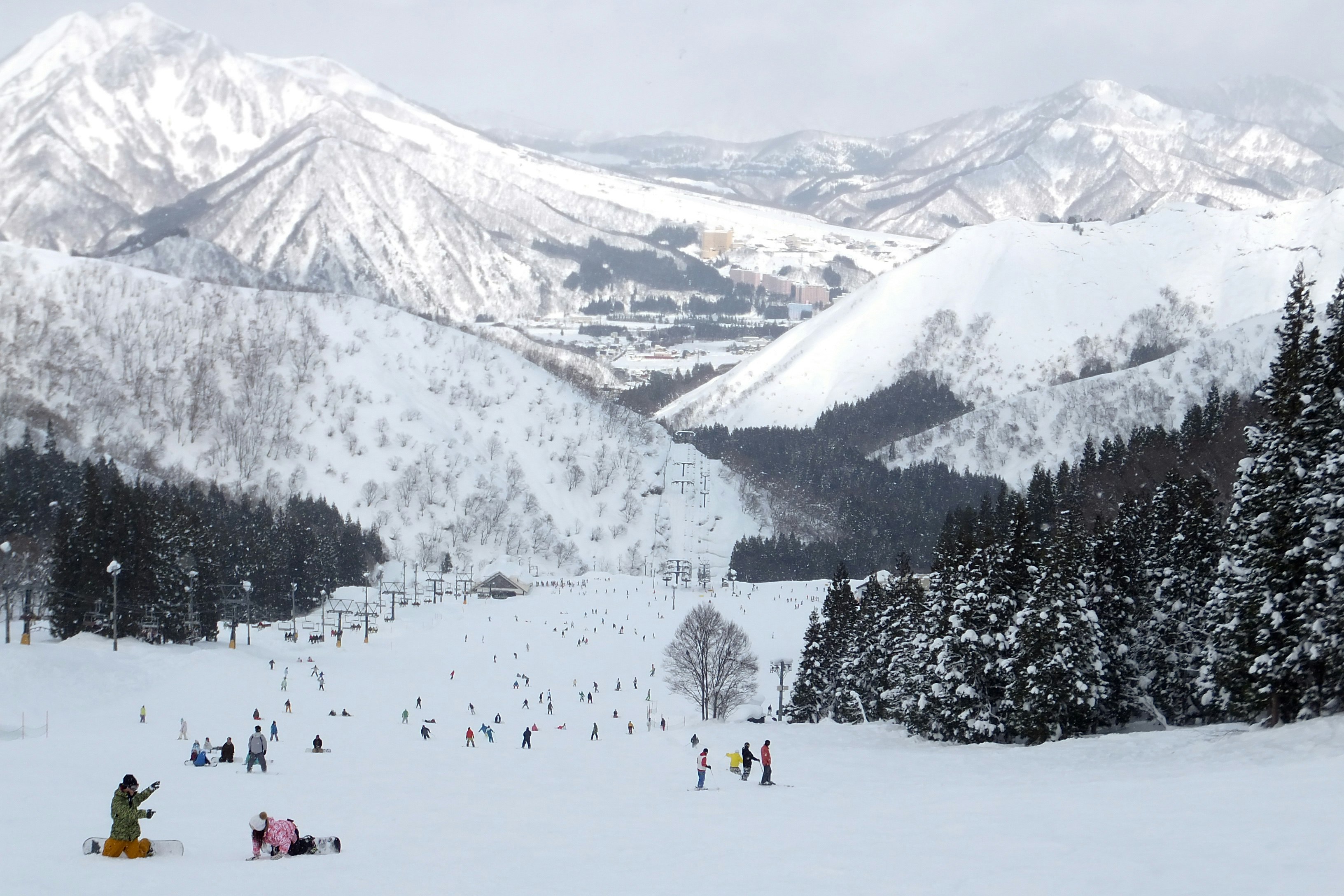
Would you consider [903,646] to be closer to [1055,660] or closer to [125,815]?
[1055,660]

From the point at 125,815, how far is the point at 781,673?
53.1 metres

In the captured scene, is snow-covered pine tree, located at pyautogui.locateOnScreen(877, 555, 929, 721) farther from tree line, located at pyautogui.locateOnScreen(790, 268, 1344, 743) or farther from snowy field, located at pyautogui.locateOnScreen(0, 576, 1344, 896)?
snowy field, located at pyautogui.locateOnScreen(0, 576, 1344, 896)

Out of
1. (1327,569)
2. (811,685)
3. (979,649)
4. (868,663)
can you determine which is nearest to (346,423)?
(811,685)

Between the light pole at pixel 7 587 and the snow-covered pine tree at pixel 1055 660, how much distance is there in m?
34.8

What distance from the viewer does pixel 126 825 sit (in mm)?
16797

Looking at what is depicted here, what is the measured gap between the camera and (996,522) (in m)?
56.0

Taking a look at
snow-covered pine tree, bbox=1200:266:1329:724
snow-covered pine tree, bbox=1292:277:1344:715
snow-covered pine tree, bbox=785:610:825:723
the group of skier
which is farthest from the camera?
snow-covered pine tree, bbox=785:610:825:723

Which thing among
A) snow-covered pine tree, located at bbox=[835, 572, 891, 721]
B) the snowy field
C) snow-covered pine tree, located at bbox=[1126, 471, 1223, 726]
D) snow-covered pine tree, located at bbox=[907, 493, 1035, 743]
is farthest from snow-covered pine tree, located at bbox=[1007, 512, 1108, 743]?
snow-covered pine tree, located at bbox=[835, 572, 891, 721]

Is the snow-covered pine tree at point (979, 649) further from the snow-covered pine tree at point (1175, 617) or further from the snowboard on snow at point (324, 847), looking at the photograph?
the snowboard on snow at point (324, 847)

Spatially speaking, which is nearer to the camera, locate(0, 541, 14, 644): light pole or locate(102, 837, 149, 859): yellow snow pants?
locate(102, 837, 149, 859): yellow snow pants

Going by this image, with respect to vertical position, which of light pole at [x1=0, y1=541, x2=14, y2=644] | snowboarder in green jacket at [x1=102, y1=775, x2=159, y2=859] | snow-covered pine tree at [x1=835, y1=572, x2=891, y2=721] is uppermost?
light pole at [x1=0, y1=541, x2=14, y2=644]

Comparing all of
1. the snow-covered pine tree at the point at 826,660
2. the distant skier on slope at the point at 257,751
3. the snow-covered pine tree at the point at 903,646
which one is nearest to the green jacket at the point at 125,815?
the distant skier on slope at the point at 257,751

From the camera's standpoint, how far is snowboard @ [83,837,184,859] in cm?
1684

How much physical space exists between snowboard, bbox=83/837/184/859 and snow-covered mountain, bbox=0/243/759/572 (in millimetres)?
126257
